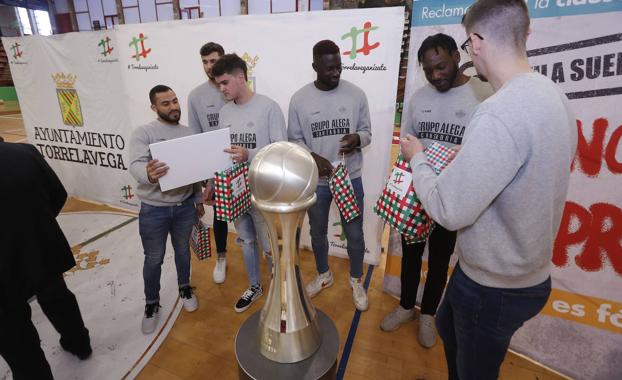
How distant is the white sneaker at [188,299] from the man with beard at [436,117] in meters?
1.56

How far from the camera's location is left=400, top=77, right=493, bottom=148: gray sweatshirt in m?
1.76

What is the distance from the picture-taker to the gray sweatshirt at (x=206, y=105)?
8.77 feet

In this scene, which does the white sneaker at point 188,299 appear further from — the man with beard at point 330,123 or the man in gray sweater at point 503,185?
the man in gray sweater at point 503,185

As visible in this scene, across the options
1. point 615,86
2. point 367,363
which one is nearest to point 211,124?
point 367,363

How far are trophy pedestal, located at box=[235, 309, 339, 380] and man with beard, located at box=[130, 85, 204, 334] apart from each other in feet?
4.17

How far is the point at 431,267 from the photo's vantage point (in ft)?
6.67

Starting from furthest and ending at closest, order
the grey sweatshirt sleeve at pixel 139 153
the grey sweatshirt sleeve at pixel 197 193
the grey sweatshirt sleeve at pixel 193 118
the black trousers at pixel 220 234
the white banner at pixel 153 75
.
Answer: the black trousers at pixel 220 234 → the grey sweatshirt sleeve at pixel 193 118 → the white banner at pixel 153 75 → the grey sweatshirt sleeve at pixel 197 193 → the grey sweatshirt sleeve at pixel 139 153

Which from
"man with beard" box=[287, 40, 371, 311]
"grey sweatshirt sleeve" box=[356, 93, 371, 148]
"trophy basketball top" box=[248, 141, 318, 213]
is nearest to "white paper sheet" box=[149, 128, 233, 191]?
"man with beard" box=[287, 40, 371, 311]

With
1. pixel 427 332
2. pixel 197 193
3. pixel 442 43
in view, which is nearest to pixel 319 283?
pixel 427 332

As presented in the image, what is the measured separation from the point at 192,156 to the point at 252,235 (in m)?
0.83

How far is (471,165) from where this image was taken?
2.87 feet

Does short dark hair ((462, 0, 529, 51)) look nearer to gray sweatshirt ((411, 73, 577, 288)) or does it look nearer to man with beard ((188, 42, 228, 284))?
gray sweatshirt ((411, 73, 577, 288))

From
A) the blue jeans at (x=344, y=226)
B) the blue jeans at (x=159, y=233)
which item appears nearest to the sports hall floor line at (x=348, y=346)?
the blue jeans at (x=344, y=226)

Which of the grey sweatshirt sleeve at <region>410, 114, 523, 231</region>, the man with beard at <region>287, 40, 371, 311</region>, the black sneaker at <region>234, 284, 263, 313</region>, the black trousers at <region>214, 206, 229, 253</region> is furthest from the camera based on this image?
the black trousers at <region>214, 206, 229, 253</region>
